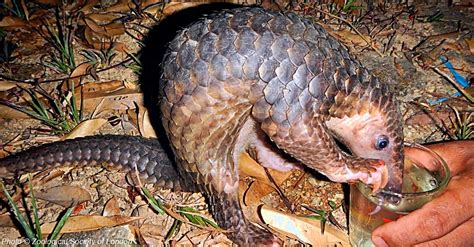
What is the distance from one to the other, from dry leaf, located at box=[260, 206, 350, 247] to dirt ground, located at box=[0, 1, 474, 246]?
106mm

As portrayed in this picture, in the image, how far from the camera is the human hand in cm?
213

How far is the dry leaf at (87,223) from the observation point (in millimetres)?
2879

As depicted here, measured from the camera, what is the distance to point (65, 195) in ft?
10.3

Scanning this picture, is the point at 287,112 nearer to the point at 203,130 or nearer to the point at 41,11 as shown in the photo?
the point at 203,130

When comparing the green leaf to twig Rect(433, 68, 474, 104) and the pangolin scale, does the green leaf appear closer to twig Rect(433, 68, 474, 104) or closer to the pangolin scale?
the pangolin scale

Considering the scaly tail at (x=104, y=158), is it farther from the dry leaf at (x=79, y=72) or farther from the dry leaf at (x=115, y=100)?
the dry leaf at (x=79, y=72)

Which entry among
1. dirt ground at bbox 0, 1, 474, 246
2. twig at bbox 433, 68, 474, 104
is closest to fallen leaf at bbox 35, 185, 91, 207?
dirt ground at bbox 0, 1, 474, 246

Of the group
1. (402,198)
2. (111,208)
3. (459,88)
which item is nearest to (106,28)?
(111,208)

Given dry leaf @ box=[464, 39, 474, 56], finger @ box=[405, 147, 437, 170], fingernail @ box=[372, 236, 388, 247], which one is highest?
finger @ box=[405, 147, 437, 170]

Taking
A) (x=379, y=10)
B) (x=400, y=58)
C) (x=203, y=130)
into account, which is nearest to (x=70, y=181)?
(x=203, y=130)

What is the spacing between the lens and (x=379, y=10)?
4852 millimetres

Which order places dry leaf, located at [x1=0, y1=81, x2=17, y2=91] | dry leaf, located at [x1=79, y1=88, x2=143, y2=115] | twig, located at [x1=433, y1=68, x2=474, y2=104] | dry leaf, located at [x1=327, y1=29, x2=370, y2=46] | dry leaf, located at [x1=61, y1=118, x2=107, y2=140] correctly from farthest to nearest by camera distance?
dry leaf, located at [x1=327, y1=29, x2=370, y2=46], dry leaf, located at [x1=0, y1=81, x2=17, y2=91], dry leaf, located at [x1=79, y1=88, x2=143, y2=115], twig, located at [x1=433, y1=68, x2=474, y2=104], dry leaf, located at [x1=61, y1=118, x2=107, y2=140]

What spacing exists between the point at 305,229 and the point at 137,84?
189cm

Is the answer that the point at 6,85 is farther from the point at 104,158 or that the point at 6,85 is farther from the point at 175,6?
the point at 175,6
